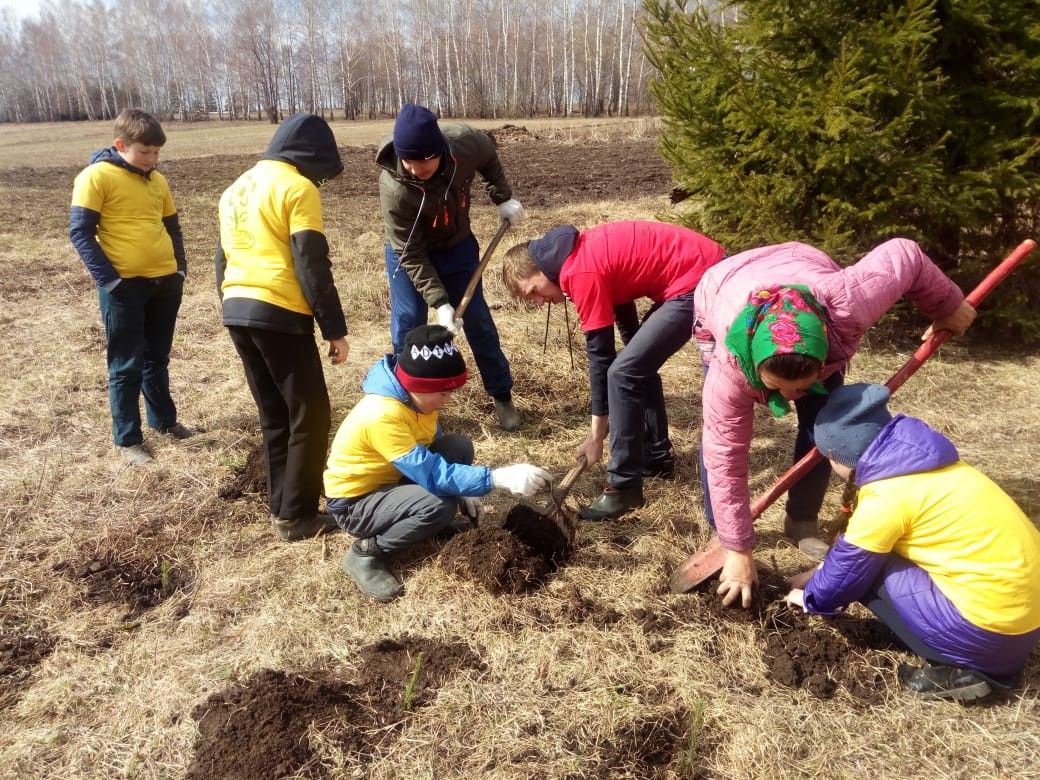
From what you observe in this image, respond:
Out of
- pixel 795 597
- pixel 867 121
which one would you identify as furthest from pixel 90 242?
pixel 867 121

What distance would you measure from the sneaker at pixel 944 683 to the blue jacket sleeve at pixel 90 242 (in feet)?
14.1

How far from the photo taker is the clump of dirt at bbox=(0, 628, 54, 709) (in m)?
2.73

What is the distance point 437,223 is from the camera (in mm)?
4121

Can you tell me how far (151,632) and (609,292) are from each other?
2.45 m

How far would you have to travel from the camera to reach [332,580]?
328 centimetres

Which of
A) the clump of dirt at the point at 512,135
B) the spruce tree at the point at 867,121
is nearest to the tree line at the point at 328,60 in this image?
the clump of dirt at the point at 512,135

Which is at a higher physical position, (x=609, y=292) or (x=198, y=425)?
(x=609, y=292)

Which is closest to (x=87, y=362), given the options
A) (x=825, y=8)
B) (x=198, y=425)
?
(x=198, y=425)

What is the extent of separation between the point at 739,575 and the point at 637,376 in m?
1.04

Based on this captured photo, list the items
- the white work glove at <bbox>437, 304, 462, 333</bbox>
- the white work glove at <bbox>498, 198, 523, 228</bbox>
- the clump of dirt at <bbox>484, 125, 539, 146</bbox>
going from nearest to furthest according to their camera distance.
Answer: the white work glove at <bbox>437, 304, 462, 333</bbox>
the white work glove at <bbox>498, 198, 523, 228</bbox>
the clump of dirt at <bbox>484, 125, 539, 146</bbox>

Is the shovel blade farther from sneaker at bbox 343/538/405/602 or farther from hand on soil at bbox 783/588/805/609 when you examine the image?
sneaker at bbox 343/538/405/602

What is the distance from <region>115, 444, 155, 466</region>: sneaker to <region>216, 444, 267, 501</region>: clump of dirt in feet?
1.97

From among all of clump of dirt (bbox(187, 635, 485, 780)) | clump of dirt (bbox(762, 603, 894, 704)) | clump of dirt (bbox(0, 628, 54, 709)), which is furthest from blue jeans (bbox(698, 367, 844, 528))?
clump of dirt (bbox(0, 628, 54, 709))

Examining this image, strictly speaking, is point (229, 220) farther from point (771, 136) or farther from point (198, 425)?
point (771, 136)
